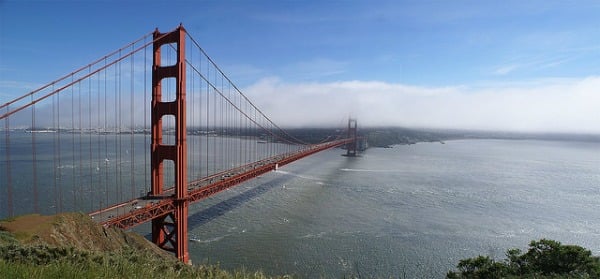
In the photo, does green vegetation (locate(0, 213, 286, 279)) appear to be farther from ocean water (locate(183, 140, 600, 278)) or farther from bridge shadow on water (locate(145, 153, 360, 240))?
bridge shadow on water (locate(145, 153, 360, 240))

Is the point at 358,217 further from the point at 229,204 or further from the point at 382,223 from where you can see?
the point at 229,204

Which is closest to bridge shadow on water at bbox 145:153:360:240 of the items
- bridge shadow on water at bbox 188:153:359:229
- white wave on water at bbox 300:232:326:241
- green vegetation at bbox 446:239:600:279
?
bridge shadow on water at bbox 188:153:359:229

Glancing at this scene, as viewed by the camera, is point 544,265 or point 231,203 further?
point 231,203

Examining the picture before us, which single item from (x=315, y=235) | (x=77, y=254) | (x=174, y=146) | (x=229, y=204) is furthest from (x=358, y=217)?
(x=77, y=254)

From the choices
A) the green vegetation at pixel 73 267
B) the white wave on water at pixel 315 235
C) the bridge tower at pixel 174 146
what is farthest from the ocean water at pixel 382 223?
the green vegetation at pixel 73 267

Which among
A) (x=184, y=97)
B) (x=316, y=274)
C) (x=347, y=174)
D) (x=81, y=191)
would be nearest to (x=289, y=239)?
(x=316, y=274)

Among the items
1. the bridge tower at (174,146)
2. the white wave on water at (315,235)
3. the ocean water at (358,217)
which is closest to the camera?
the bridge tower at (174,146)

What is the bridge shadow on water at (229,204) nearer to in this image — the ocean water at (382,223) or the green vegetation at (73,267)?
the ocean water at (382,223)
